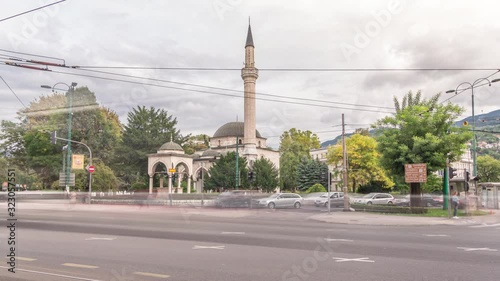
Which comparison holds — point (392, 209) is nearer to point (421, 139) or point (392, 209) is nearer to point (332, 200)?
point (421, 139)

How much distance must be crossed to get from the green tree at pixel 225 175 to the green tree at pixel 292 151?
15.9 metres

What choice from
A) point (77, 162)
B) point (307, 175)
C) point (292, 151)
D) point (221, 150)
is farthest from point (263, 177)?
point (292, 151)

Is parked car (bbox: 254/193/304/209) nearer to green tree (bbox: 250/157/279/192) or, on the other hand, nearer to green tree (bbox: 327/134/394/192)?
green tree (bbox: 327/134/394/192)

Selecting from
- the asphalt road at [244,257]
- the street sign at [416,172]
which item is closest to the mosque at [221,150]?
Answer: the street sign at [416,172]

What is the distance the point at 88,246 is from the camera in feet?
36.4

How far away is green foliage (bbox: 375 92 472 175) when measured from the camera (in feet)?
Result: 93.1

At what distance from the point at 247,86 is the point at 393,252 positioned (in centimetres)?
5303

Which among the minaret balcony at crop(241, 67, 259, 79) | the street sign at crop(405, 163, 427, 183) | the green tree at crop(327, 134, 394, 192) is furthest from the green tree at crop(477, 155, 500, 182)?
the street sign at crop(405, 163, 427, 183)

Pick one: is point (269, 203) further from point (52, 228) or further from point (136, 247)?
point (136, 247)

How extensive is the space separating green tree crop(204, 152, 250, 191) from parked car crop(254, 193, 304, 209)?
23692mm

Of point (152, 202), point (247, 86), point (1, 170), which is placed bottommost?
point (152, 202)

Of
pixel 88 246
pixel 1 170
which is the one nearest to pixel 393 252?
pixel 88 246

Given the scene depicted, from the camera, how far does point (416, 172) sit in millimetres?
27516

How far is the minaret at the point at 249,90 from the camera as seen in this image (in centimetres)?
6197
